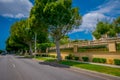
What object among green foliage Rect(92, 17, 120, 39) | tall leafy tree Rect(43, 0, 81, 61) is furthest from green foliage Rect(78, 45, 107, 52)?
green foliage Rect(92, 17, 120, 39)

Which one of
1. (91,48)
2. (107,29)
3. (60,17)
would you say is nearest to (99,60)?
(91,48)

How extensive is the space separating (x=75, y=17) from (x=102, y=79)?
20.6m

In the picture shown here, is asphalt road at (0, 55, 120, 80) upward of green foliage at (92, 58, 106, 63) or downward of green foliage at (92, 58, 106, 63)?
downward

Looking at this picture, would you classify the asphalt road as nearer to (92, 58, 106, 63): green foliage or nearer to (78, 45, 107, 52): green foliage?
(92, 58, 106, 63): green foliage

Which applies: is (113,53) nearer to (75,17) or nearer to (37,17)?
(75,17)

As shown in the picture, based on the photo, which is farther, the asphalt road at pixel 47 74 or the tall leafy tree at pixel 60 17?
the tall leafy tree at pixel 60 17

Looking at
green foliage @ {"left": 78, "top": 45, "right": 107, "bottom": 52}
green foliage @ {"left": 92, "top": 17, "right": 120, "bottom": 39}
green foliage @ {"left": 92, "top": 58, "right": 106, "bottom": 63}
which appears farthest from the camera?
green foliage @ {"left": 92, "top": 17, "right": 120, "bottom": 39}

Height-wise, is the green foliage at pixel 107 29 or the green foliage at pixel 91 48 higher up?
the green foliage at pixel 107 29

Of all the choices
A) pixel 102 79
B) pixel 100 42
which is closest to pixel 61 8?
pixel 100 42

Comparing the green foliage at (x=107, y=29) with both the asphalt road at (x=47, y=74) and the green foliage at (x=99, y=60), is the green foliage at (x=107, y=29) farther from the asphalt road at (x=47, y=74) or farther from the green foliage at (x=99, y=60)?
the asphalt road at (x=47, y=74)

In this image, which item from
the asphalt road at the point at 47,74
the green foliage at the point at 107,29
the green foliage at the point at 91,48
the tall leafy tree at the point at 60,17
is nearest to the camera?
the asphalt road at the point at 47,74

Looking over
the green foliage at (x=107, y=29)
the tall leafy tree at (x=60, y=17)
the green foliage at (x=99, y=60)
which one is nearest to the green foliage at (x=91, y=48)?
the green foliage at (x=99, y=60)

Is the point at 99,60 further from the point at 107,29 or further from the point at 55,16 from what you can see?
the point at 107,29

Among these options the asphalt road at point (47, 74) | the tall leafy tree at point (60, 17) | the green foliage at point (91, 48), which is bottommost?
the asphalt road at point (47, 74)
